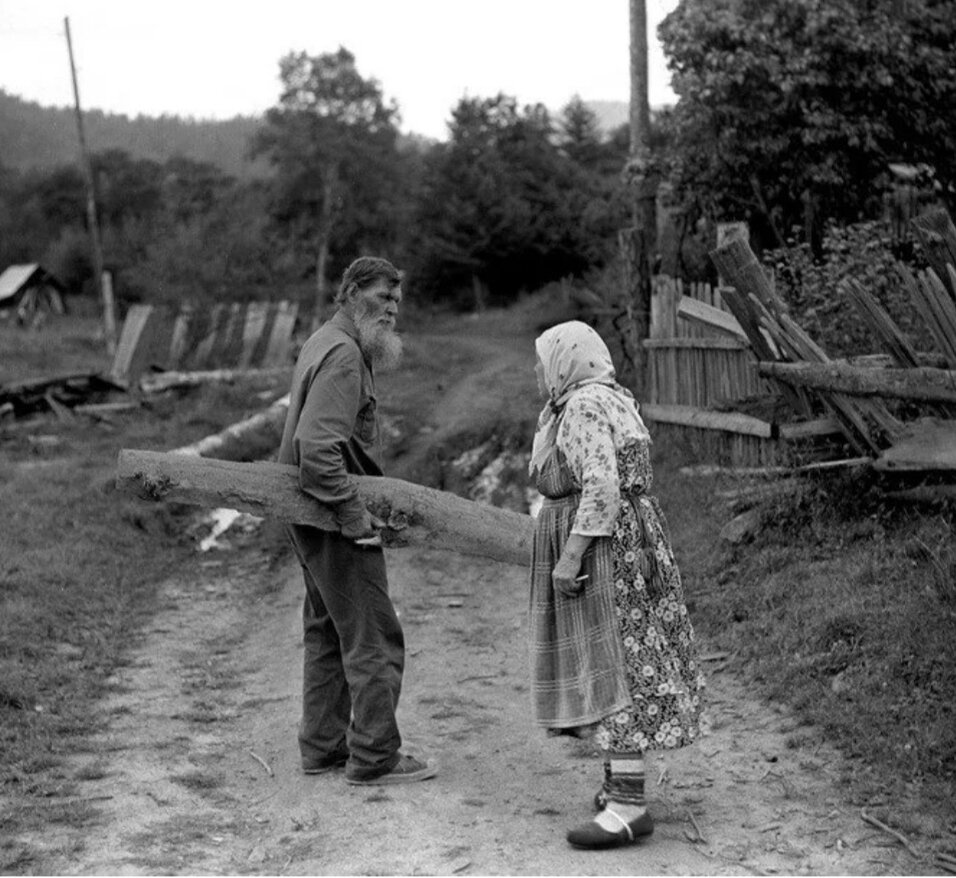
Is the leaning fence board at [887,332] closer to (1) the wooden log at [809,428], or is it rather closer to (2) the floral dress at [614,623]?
(1) the wooden log at [809,428]

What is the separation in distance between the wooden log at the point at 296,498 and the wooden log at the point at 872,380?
2433mm

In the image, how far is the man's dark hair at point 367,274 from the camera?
550 cm

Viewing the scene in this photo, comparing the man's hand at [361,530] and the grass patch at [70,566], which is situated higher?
the man's hand at [361,530]

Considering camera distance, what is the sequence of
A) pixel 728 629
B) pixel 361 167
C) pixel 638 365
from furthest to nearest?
pixel 361 167 < pixel 638 365 < pixel 728 629

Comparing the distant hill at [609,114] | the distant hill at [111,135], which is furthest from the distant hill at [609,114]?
the distant hill at [111,135]

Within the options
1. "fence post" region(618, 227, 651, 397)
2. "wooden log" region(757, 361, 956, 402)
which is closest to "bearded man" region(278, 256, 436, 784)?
"wooden log" region(757, 361, 956, 402)

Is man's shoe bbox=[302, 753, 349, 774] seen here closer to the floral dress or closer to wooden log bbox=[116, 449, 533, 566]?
wooden log bbox=[116, 449, 533, 566]

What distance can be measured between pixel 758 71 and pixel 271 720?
1050 cm

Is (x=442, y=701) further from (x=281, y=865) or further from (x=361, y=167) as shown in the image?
(x=361, y=167)

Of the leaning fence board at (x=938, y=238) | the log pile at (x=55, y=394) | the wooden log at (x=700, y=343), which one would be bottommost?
the log pile at (x=55, y=394)

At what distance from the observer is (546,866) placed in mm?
4512

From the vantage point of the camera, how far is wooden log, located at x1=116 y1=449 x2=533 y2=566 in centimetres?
535

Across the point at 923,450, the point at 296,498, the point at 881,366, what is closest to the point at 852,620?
the point at 923,450

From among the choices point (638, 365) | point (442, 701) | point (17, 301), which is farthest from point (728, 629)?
point (17, 301)
